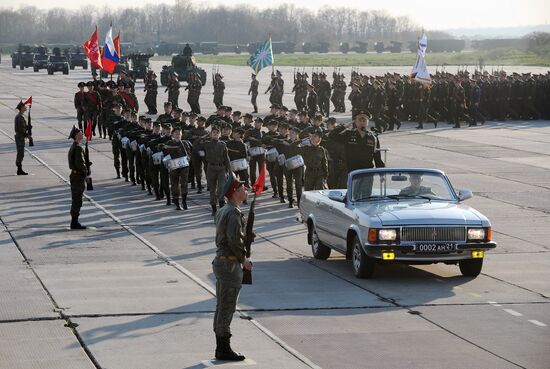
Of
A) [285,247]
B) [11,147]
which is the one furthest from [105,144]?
[285,247]

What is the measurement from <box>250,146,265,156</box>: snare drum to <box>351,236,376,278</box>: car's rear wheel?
8.99 m

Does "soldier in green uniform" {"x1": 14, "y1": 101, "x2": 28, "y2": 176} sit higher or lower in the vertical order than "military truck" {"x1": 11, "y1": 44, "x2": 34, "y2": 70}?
higher

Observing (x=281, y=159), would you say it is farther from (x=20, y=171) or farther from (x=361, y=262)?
(x=361, y=262)

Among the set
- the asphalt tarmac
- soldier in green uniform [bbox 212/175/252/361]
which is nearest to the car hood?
the asphalt tarmac

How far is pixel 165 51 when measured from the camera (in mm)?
161000

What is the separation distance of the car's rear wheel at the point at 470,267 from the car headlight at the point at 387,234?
993mm

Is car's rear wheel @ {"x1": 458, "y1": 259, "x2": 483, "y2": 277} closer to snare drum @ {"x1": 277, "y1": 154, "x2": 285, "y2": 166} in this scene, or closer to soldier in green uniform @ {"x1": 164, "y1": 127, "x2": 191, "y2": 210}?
soldier in green uniform @ {"x1": 164, "y1": 127, "x2": 191, "y2": 210}

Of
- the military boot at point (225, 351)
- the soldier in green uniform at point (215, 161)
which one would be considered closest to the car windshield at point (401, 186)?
the military boot at point (225, 351)

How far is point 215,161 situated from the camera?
2144 centimetres

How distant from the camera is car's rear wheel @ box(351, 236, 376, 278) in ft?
49.3

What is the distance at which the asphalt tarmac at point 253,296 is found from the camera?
1131 cm

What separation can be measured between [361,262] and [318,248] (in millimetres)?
1912

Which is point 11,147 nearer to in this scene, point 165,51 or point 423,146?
point 423,146

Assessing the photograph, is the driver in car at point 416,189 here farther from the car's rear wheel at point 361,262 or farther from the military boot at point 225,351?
the military boot at point 225,351
